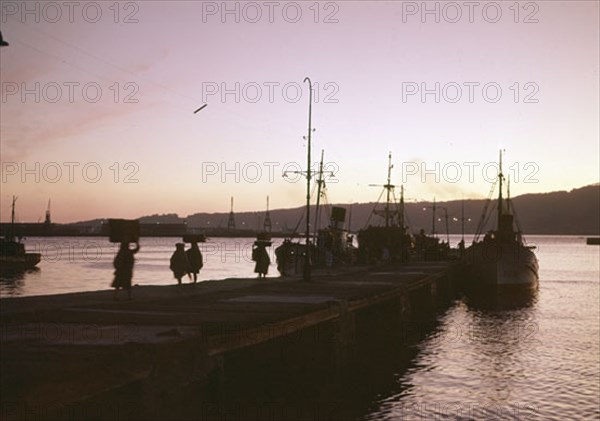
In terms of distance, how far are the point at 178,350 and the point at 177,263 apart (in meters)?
15.0

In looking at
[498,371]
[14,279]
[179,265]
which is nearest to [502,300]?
[498,371]

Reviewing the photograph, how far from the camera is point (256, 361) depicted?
20219mm

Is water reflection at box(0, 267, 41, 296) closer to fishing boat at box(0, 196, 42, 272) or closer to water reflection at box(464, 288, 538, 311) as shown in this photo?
fishing boat at box(0, 196, 42, 272)

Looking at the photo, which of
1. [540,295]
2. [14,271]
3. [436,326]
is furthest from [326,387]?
[14,271]

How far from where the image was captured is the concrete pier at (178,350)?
8.57 meters

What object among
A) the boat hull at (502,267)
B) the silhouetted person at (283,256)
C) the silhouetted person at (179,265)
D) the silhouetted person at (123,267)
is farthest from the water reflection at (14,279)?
the silhouetted person at (123,267)

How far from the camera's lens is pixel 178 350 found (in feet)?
34.2

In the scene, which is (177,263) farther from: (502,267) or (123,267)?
(502,267)

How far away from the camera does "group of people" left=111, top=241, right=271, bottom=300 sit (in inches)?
749

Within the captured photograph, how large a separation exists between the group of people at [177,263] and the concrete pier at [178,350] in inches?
26.8

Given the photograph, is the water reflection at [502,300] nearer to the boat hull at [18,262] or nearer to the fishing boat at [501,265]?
the fishing boat at [501,265]

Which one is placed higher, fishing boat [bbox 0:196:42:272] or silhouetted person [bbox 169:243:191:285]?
silhouetted person [bbox 169:243:191:285]

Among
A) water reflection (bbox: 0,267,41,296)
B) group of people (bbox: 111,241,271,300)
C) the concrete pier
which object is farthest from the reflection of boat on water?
water reflection (bbox: 0,267,41,296)

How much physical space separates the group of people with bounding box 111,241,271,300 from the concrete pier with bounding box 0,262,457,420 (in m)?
0.68
